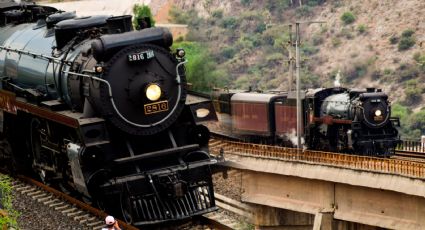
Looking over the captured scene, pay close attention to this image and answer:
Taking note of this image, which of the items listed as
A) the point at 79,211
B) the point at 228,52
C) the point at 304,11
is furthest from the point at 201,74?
the point at 304,11

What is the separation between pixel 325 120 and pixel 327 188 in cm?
329

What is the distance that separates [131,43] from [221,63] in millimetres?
76572

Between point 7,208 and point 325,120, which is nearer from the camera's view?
point 7,208

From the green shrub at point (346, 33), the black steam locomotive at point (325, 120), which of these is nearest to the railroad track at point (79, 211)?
the black steam locomotive at point (325, 120)

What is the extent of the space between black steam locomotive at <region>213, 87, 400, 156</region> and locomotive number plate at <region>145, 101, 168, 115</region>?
14.4 m

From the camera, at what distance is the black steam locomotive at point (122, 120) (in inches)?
642

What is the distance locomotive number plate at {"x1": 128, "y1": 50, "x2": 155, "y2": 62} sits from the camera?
1655 cm

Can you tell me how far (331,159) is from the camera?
28922 mm

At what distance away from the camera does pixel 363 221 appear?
27.8m

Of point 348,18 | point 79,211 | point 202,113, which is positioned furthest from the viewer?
point 348,18

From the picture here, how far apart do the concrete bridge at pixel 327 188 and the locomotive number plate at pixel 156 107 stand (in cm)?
712

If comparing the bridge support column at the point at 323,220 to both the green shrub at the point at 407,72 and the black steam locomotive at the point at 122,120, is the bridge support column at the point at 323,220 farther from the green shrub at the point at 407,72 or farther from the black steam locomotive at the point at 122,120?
the green shrub at the point at 407,72

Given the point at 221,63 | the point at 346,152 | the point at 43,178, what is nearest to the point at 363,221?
the point at 346,152

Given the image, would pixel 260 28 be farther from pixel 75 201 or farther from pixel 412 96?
pixel 75 201
